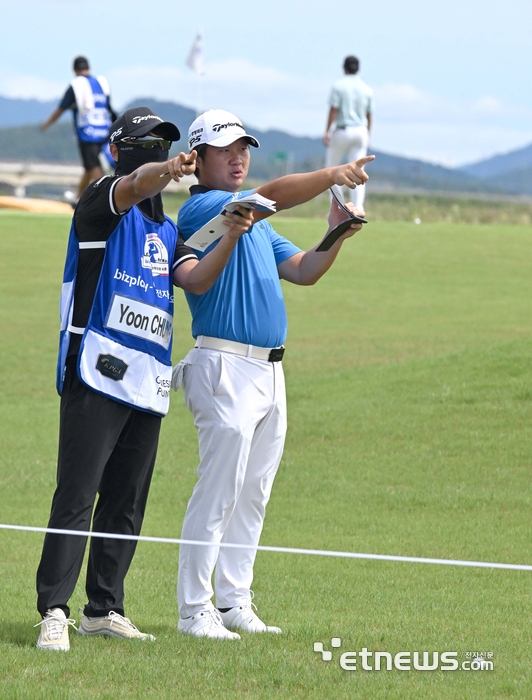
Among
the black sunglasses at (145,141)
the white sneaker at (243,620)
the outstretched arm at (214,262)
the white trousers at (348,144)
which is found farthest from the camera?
the white trousers at (348,144)

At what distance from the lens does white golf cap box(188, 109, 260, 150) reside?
16.4ft

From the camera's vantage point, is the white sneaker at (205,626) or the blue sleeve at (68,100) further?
the blue sleeve at (68,100)

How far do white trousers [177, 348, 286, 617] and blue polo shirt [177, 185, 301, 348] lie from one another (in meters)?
0.12

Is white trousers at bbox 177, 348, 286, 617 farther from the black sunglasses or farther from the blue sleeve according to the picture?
the blue sleeve

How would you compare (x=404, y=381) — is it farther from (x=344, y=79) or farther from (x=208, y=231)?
(x=344, y=79)

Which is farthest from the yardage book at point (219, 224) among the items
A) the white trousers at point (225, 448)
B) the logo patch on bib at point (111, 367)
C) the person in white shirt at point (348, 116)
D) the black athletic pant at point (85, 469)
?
the person in white shirt at point (348, 116)

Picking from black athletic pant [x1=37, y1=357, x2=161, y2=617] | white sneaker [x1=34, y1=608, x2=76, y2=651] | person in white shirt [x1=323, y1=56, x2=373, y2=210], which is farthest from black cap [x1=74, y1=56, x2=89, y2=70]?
white sneaker [x1=34, y1=608, x2=76, y2=651]

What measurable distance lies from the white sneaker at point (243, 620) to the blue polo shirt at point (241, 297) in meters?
1.27

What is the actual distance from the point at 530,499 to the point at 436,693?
13.8 feet

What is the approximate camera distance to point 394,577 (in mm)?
6637

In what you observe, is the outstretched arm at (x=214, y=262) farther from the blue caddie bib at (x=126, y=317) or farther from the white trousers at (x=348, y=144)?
the white trousers at (x=348, y=144)

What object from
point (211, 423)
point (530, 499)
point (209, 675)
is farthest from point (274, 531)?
point (209, 675)

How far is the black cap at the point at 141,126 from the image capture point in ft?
16.1

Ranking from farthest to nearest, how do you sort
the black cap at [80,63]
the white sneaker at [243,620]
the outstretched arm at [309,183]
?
1. the black cap at [80,63]
2. the white sneaker at [243,620]
3. the outstretched arm at [309,183]
